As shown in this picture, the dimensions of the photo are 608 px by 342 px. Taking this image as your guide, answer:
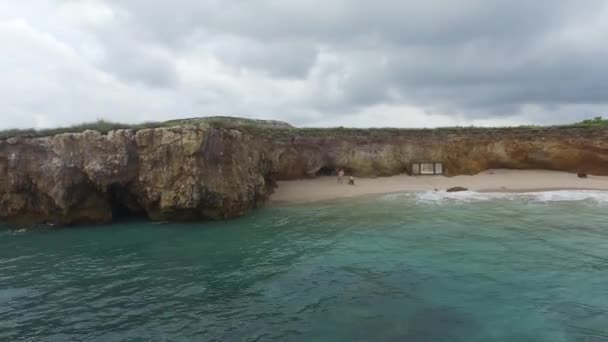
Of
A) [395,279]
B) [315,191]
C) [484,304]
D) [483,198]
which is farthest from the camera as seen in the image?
[315,191]

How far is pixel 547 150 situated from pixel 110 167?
2689 cm

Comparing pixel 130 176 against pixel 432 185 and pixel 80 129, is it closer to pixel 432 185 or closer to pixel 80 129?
pixel 80 129

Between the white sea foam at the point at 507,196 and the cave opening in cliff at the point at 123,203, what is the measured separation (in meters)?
13.6

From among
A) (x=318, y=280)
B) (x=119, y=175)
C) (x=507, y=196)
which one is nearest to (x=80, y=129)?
(x=119, y=175)

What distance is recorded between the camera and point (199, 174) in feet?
61.2

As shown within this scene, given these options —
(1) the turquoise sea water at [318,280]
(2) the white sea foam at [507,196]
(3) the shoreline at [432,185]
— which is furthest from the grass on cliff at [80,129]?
(2) the white sea foam at [507,196]

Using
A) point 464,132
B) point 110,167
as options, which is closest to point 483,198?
point 464,132

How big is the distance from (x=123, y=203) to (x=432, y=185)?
18337 millimetres

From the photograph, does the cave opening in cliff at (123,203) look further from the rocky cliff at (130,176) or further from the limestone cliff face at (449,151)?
the limestone cliff face at (449,151)

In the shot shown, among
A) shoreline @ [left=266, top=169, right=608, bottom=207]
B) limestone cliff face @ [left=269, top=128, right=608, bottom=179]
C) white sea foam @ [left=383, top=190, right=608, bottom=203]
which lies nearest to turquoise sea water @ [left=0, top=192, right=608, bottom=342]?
white sea foam @ [left=383, top=190, right=608, bottom=203]

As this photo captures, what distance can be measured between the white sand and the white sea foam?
47.5 inches

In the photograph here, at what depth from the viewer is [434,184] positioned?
2672 cm

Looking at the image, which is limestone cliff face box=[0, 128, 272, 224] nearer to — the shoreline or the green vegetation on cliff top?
the green vegetation on cliff top

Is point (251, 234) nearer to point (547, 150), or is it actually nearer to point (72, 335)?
point (72, 335)
